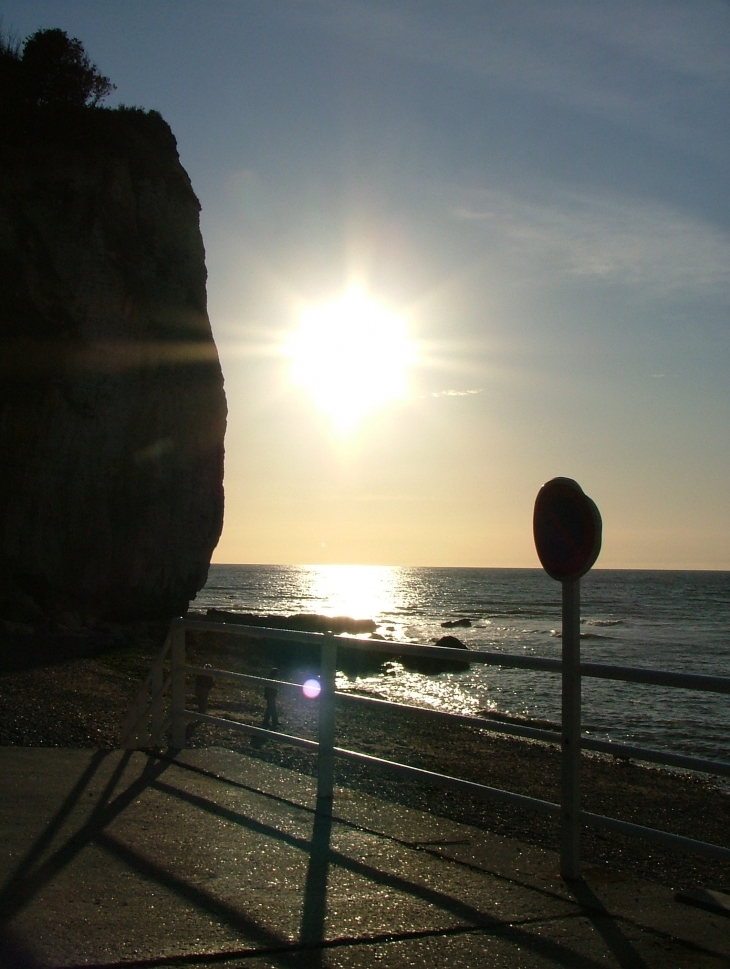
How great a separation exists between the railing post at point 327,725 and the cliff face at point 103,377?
819 inches

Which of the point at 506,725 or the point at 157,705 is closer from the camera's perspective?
the point at 506,725

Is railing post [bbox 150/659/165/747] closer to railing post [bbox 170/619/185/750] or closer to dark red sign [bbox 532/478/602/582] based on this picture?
railing post [bbox 170/619/185/750]

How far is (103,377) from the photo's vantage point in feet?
96.7

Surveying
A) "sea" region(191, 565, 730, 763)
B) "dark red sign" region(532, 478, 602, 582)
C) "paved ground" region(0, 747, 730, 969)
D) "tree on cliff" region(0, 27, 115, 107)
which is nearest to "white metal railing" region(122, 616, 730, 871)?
"paved ground" region(0, 747, 730, 969)

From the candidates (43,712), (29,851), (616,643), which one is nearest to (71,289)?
(43,712)

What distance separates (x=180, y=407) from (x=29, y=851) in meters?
28.6

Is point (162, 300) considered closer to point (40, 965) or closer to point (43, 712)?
point (43, 712)

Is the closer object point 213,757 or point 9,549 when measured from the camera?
point 213,757

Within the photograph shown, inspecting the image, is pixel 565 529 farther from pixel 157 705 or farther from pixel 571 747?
pixel 157 705

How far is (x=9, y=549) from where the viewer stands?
2625 centimetres

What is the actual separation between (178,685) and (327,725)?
6.53 ft

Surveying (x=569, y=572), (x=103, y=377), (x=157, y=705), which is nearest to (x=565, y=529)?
(x=569, y=572)

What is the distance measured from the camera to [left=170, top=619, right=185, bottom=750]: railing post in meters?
7.95

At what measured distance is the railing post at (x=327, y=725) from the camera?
21.1 feet
